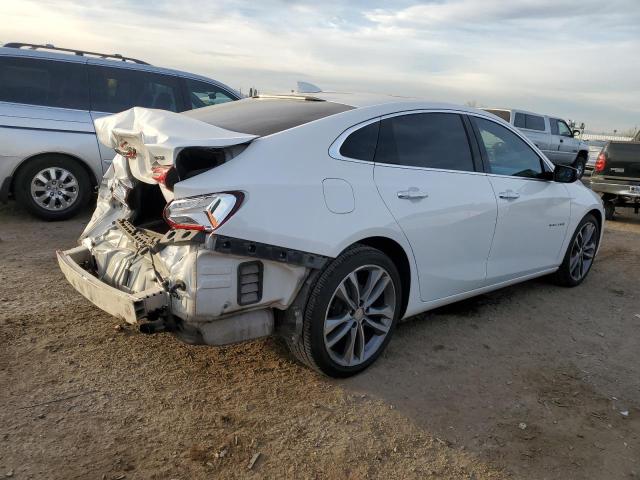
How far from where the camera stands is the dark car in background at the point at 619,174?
8945 mm

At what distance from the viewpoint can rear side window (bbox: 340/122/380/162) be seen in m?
3.21

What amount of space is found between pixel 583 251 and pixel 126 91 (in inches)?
222

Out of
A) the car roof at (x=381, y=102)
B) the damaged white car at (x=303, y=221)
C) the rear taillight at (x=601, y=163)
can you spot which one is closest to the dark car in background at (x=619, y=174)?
the rear taillight at (x=601, y=163)

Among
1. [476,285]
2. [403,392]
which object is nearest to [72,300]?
[403,392]

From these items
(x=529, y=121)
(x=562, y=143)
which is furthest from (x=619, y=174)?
(x=562, y=143)

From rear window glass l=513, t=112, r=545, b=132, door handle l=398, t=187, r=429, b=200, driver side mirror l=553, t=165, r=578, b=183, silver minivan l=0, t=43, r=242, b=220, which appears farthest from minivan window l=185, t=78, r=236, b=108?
rear window glass l=513, t=112, r=545, b=132

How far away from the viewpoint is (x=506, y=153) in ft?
14.5

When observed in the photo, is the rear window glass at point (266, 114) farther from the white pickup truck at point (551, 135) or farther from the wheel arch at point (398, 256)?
the white pickup truck at point (551, 135)

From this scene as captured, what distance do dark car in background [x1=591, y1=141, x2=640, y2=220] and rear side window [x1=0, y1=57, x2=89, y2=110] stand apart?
7983mm

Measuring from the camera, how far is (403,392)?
322 centimetres

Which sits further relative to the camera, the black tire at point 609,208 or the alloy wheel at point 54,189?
the black tire at point 609,208

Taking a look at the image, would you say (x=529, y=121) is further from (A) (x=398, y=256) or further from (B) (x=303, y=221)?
(B) (x=303, y=221)

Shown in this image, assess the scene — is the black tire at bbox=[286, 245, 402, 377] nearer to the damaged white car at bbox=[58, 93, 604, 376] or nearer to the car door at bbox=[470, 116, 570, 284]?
the damaged white car at bbox=[58, 93, 604, 376]

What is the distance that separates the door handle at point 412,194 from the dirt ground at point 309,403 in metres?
1.06
